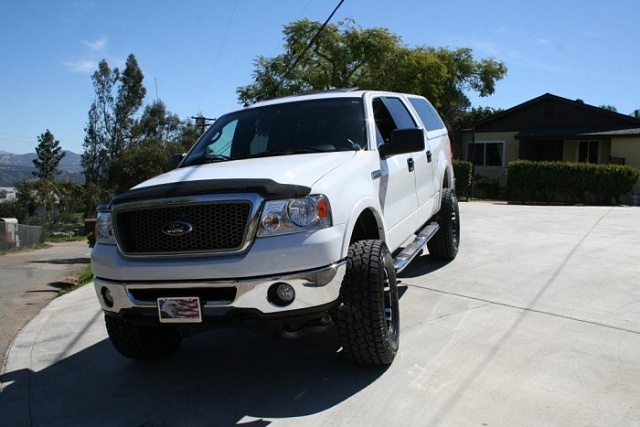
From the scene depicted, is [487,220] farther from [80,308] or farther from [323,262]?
[323,262]

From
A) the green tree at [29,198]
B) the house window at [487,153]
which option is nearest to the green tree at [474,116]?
the house window at [487,153]

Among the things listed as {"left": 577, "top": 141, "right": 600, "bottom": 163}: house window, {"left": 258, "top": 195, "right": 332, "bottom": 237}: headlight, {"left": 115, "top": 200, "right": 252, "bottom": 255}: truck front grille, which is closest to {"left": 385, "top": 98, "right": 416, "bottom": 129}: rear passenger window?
{"left": 258, "top": 195, "right": 332, "bottom": 237}: headlight

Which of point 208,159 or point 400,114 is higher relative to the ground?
point 400,114

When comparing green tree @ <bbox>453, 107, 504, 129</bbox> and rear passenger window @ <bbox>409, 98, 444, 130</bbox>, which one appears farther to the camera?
green tree @ <bbox>453, 107, 504, 129</bbox>

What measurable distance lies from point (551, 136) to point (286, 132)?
24.5 meters

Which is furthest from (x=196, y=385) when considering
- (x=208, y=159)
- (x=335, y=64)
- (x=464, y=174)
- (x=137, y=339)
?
(x=335, y=64)

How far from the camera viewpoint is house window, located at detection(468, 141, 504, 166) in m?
29.9

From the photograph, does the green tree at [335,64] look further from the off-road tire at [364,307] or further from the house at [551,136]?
the off-road tire at [364,307]

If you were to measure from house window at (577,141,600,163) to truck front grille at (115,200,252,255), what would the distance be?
89.5 ft

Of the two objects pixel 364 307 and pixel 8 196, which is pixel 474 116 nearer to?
pixel 8 196

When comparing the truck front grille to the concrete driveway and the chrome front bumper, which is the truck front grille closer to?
the chrome front bumper

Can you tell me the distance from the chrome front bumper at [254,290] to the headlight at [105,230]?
0.42 m

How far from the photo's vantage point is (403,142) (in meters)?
4.59

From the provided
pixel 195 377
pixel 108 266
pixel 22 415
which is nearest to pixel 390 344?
pixel 195 377
